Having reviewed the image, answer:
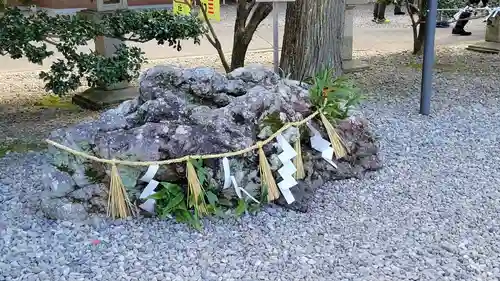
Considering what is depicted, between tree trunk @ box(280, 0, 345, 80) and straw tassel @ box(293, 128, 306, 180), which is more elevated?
tree trunk @ box(280, 0, 345, 80)

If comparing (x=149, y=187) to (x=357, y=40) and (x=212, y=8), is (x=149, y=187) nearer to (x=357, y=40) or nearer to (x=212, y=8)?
(x=212, y=8)

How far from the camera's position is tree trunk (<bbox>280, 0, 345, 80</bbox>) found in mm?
4812

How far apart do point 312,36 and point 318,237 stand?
2392 millimetres

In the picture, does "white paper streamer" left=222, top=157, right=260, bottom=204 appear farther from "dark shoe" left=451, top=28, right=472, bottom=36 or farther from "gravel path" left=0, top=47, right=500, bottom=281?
"dark shoe" left=451, top=28, right=472, bottom=36

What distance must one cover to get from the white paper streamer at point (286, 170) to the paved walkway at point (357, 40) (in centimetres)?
530

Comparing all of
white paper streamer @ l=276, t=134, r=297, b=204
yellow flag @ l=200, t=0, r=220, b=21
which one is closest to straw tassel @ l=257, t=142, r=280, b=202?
white paper streamer @ l=276, t=134, r=297, b=204

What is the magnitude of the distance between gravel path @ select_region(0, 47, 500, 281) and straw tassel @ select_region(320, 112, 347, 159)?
198 millimetres

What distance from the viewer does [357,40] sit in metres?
9.77

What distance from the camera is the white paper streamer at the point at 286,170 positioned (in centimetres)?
318

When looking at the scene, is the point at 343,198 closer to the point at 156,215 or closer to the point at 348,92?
the point at 348,92

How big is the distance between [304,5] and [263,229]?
242 centimetres

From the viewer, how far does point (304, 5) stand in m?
4.82

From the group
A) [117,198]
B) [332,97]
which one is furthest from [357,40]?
[117,198]

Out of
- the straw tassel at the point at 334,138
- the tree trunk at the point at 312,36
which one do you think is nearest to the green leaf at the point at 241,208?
the straw tassel at the point at 334,138
